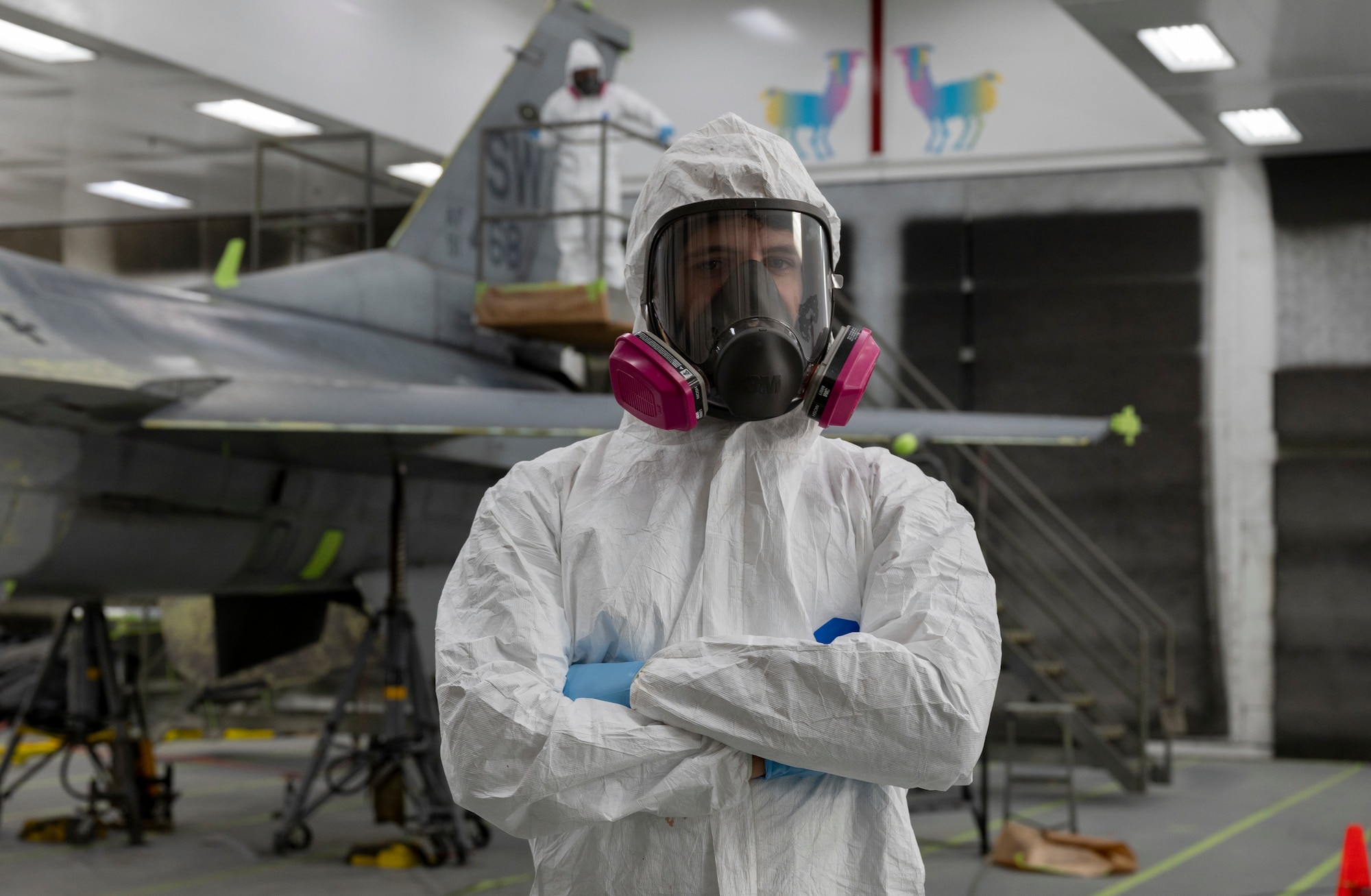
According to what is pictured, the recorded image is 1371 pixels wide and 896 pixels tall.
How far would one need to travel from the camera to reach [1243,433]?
44.5ft

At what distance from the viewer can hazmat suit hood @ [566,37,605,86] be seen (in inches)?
447

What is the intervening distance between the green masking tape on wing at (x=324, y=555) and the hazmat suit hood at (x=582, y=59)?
15.9ft

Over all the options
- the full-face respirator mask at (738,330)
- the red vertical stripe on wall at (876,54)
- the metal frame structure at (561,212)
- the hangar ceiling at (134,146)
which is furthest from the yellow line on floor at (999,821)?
the hangar ceiling at (134,146)

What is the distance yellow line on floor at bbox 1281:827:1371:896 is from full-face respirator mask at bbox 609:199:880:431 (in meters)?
6.49

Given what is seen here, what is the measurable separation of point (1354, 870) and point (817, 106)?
1150cm

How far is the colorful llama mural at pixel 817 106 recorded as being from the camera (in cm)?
1472

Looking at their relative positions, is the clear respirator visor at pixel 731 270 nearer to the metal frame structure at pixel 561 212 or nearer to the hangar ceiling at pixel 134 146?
the metal frame structure at pixel 561 212

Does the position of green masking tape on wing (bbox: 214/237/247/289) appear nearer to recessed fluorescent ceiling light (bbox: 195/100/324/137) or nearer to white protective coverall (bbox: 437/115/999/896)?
recessed fluorescent ceiling light (bbox: 195/100/324/137)

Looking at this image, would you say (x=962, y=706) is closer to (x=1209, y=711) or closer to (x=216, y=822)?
(x=216, y=822)

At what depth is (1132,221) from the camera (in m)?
13.9

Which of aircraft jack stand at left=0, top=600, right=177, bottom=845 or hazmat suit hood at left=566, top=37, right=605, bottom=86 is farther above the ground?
hazmat suit hood at left=566, top=37, right=605, bottom=86

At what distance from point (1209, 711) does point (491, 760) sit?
43.3 feet

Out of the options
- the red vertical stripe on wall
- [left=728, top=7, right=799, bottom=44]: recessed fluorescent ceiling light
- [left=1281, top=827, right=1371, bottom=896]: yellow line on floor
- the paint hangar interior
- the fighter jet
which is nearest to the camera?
the fighter jet

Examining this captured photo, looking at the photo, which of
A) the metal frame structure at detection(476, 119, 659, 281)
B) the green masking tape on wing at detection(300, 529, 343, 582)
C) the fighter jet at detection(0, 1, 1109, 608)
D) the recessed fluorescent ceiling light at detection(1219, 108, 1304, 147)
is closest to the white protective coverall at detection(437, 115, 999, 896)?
the fighter jet at detection(0, 1, 1109, 608)
